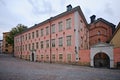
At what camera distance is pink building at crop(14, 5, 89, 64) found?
94.2 ft

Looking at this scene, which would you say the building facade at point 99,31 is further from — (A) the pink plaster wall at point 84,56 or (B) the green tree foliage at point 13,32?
(B) the green tree foliage at point 13,32

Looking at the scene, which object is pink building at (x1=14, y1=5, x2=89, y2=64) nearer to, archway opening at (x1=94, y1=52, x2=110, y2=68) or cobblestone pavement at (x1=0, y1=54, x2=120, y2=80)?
archway opening at (x1=94, y1=52, x2=110, y2=68)

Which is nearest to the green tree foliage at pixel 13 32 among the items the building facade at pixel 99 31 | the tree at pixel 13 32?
the tree at pixel 13 32

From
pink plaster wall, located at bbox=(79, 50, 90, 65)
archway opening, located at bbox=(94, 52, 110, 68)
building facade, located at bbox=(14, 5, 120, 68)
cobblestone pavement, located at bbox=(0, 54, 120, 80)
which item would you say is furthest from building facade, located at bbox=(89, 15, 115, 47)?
cobblestone pavement, located at bbox=(0, 54, 120, 80)

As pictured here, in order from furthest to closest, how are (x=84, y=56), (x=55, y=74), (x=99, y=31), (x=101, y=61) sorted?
(x=99, y=31)
(x=101, y=61)
(x=84, y=56)
(x=55, y=74)

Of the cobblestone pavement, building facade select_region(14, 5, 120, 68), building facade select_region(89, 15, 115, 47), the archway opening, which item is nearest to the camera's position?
the cobblestone pavement

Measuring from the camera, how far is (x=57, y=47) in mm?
32250

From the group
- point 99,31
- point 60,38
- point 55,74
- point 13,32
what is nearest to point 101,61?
point 60,38

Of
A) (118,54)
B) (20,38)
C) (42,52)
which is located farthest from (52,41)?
(20,38)

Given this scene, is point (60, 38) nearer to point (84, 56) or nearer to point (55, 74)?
point (84, 56)

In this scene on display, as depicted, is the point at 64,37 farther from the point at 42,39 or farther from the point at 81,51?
the point at 42,39

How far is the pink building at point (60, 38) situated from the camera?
2872 cm

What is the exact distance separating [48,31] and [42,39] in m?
3.08

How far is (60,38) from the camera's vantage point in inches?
1248
